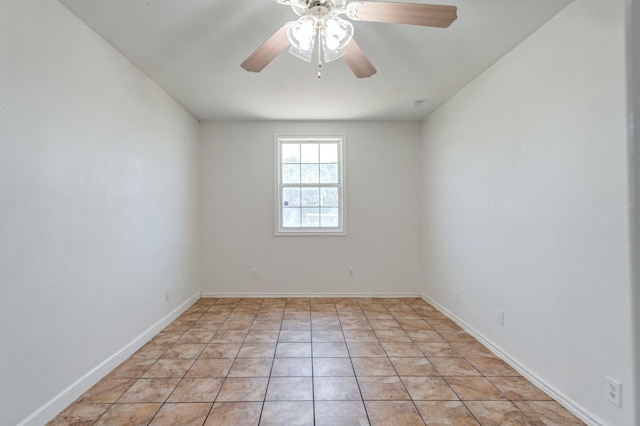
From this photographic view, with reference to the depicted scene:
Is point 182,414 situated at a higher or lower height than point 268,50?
lower

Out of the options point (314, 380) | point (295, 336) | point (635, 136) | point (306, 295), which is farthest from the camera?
point (306, 295)

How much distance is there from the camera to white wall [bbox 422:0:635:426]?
5.41 ft

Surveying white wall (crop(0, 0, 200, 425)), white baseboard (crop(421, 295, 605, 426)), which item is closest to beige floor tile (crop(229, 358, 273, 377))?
white wall (crop(0, 0, 200, 425))

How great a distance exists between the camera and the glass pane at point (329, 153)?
4.50m

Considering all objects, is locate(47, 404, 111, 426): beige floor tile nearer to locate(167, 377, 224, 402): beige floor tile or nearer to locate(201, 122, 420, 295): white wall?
locate(167, 377, 224, 402): beige floor tile

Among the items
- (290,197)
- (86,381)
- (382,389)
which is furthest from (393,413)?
(290,197)

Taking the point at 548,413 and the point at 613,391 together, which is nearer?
the point at 613,391

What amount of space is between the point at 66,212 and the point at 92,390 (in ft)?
3.78

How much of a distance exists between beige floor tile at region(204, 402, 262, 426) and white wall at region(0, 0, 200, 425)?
89 centimetres

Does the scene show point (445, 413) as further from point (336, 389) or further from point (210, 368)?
point (210, 368)

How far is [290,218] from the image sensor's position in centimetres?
445

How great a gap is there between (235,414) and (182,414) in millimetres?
302

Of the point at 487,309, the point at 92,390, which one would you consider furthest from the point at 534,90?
the point at 92,390

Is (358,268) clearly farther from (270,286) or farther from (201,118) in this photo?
(201,118)
